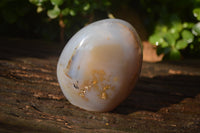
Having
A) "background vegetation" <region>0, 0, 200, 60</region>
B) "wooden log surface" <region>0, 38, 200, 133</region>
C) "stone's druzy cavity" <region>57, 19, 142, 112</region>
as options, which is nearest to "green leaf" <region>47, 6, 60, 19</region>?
"background vegetation" <region>0, 0, 200, 60</region>

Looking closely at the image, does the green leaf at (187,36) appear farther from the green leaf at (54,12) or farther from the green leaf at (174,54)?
the green leaf at (54,12)

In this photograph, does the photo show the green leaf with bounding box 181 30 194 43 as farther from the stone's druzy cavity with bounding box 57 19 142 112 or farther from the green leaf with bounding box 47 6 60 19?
the stone's druzy cavity with bounding box 57 19 142 112

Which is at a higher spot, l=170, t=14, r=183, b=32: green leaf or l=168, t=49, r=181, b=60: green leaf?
l=170, t=14, r=183, b=32: green leaf

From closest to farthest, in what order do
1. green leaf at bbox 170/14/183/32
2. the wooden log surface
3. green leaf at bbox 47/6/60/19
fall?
the wooden log surface → green leaf at bbox 47/6/60/19 → green leaf at bbox 170/14/183/32

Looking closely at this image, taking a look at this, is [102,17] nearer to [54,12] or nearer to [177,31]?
[54,12]

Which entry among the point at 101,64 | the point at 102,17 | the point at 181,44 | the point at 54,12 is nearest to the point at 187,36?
the point at 181,44

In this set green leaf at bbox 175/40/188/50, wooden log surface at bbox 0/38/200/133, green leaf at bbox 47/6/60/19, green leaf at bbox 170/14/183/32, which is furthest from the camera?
green leaf at bbox 170/14/183/32

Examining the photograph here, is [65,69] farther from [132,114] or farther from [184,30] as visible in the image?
[184,30]
